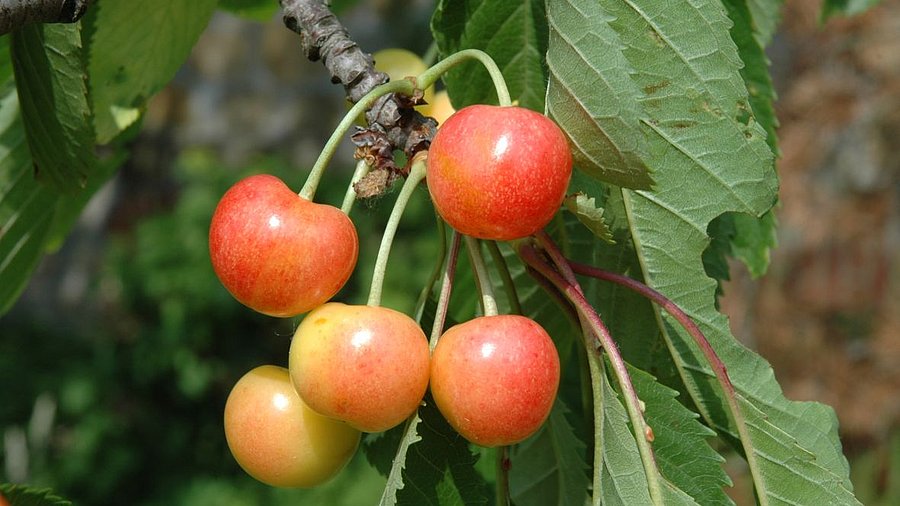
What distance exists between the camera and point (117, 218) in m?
4.59

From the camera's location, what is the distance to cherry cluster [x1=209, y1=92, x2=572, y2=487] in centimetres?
65

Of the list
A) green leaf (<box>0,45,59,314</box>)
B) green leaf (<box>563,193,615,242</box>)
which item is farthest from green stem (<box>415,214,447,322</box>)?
green leaf (<box>0,45,59,314</box>)

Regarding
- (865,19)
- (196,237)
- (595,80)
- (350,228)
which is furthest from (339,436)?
(865,19)

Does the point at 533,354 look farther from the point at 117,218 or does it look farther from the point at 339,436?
the point at 117,218

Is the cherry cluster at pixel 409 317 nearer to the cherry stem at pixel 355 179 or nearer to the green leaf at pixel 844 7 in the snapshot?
the cherry stem at pixel 355 179

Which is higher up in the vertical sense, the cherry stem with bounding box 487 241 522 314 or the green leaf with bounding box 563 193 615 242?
the green leaf with bounding box 563 193 615 242

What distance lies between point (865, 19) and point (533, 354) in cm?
448

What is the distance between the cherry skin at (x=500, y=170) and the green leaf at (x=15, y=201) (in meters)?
0.63

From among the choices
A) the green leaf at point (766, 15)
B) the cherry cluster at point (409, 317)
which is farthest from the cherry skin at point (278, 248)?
the green leaf at point (766, 15)

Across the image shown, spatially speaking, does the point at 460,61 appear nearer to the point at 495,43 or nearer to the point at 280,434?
the point at 495,43

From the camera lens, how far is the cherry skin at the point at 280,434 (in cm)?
75

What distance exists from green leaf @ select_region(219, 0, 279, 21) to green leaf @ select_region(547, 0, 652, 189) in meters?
0.65

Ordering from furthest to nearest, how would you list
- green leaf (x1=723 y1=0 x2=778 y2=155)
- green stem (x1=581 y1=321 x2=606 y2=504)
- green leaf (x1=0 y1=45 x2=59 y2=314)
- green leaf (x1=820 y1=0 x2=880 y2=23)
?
green leaf (x1=820 y1=0 x2=880 y2=23), green leaf (x1=0 y1=45 x2=59 y2=314), green leaf (x1=723 y1=0 x2=778 y2=155), green stem (x1=581 y1=321 x2=606 y2=504)

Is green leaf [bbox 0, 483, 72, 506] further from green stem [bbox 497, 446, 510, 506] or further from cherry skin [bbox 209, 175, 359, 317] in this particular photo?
green stem [bbox 497, 446, 510, 506]
